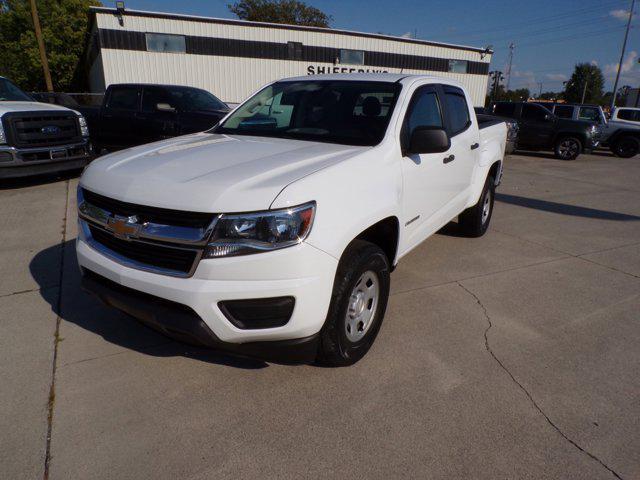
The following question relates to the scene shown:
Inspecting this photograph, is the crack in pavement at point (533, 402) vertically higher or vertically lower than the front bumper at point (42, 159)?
lower

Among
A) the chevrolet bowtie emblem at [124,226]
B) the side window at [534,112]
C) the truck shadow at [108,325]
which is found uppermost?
the side window at [534,112]

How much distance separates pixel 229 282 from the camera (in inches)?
86.0

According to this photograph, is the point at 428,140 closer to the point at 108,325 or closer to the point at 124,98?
the point at 108,325

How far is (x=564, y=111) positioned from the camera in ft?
54.5

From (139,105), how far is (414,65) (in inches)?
864

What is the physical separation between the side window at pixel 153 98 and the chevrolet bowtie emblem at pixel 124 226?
7.56 metres

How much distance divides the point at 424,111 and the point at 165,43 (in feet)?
66.2

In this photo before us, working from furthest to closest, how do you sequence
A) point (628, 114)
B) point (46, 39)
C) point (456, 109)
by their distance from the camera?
point (46, 39), point (628, 114), point (456, 109)

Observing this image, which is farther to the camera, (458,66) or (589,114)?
(458,66)

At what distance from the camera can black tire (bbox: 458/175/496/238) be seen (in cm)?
536

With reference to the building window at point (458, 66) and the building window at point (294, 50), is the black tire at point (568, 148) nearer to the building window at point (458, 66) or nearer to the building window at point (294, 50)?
the building window at point (294, 50)

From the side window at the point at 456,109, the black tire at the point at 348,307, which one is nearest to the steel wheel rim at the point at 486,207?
the side window at the point at 456,109

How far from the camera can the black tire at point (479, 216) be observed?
211 inches

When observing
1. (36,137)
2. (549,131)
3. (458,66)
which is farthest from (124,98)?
(458,66)
